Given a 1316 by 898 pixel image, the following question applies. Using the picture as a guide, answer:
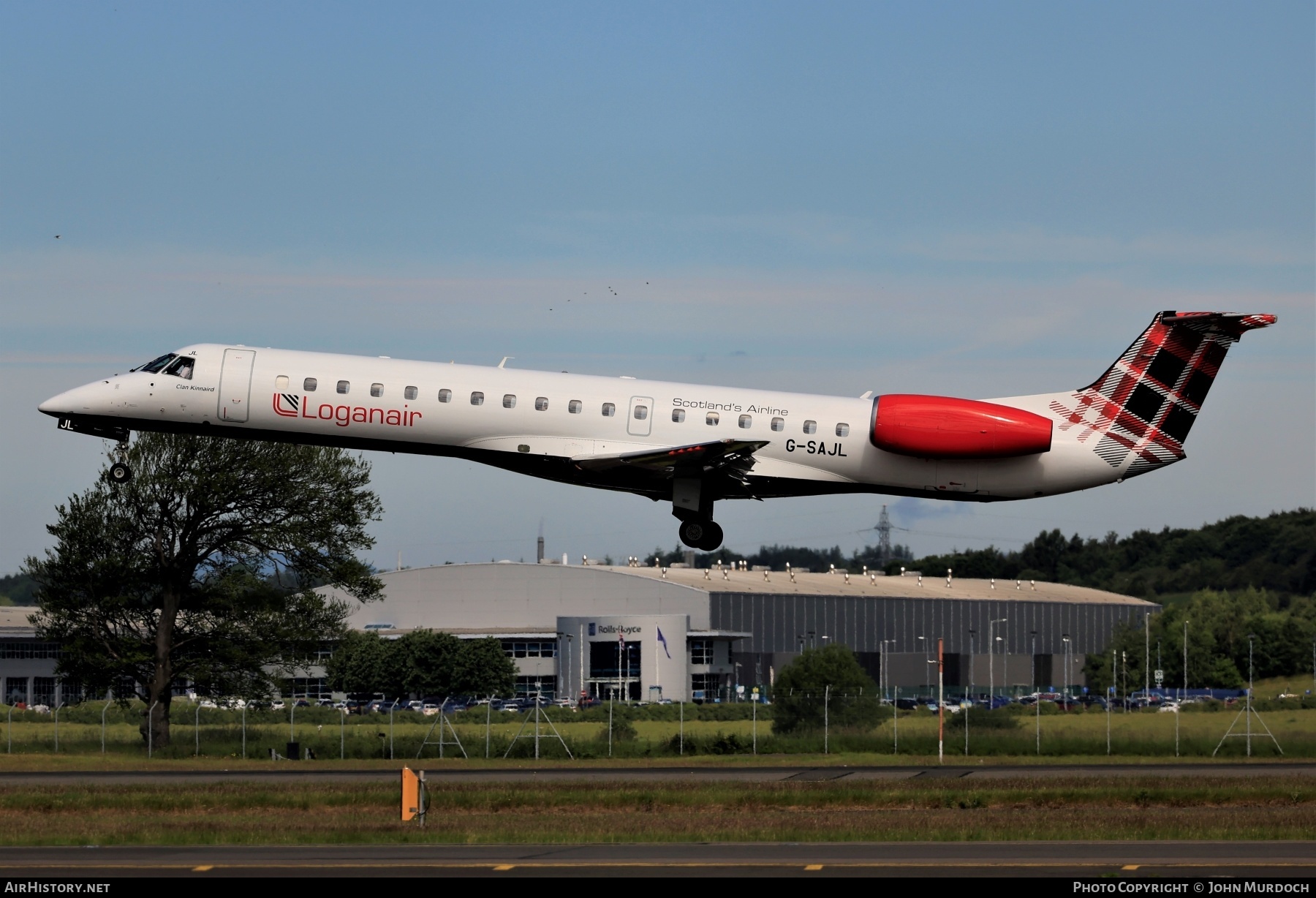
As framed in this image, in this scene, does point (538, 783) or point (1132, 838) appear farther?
point (538, 783)

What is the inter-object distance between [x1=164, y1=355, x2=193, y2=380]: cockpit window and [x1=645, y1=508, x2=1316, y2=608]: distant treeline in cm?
8486

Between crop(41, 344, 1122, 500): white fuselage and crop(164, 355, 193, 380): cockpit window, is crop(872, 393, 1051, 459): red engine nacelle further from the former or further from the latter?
crop(164, 355, 193, 380): cockpit window

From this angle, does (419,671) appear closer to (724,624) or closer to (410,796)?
(724,624)

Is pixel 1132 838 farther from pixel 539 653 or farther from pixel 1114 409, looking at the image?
pixel 539 653

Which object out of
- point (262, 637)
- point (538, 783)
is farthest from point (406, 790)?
point (262, 637)

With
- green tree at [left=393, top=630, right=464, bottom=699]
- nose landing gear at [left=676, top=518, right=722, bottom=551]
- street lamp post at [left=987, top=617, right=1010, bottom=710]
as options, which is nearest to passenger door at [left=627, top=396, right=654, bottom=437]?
nose landing gear at [left=676, top=518, right=722, bottom=551]

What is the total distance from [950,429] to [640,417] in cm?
625

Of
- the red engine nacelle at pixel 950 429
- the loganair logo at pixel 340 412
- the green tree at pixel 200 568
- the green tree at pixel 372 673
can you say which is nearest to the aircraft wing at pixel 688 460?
the red engine nacelle at pixel 950 429

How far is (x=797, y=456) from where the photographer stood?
31359 millimetres

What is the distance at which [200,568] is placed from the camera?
Answer: 5059 cm

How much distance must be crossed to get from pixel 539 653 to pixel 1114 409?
65.9 metres

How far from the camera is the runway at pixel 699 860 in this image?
664 inches

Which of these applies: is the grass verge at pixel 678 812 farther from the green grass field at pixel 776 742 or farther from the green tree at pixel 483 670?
the green tree at pixel 483 670

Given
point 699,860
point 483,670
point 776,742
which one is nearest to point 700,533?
point 776,742
